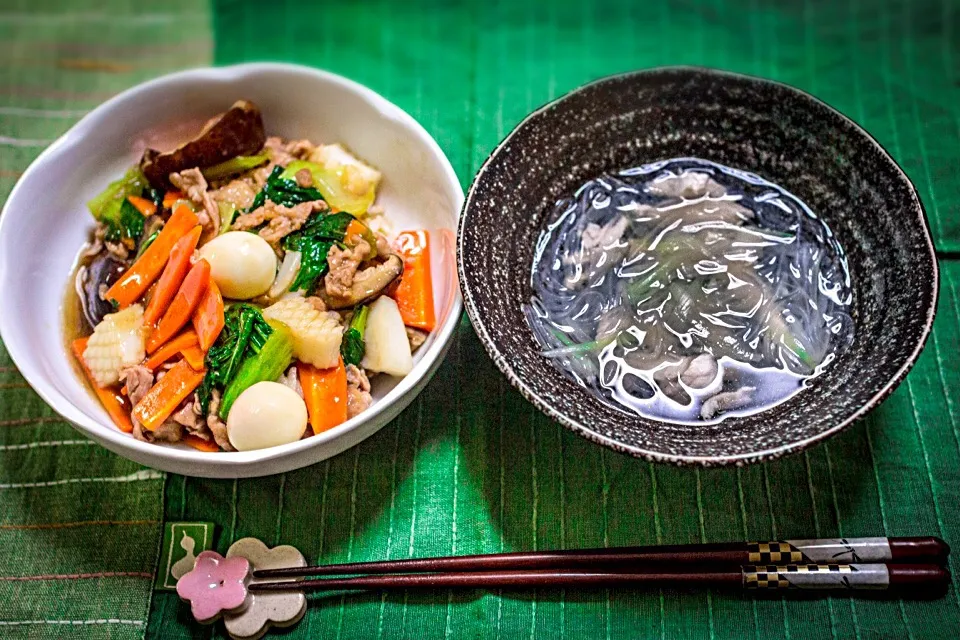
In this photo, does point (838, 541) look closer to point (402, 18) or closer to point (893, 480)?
point (893, 480)

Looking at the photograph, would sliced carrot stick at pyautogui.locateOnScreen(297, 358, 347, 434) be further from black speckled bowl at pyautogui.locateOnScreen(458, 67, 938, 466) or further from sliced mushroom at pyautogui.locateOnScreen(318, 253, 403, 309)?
black speckled bowl at pyautogui.locateOnScreen(458, 67, 938, 466)

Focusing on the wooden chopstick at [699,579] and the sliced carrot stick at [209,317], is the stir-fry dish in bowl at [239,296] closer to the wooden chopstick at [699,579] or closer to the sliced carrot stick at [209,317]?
the sliced carrot stick at [209,317]

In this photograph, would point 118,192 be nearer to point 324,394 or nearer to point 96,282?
point 96,282

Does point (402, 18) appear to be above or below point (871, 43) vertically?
→ above

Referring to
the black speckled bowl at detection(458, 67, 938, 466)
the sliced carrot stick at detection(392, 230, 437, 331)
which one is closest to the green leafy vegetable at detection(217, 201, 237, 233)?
the sliced carrot stick at detection(392, 230, 437, 331)

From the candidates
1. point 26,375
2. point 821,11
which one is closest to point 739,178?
point 821,11

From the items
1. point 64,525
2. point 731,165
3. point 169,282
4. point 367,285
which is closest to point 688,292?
point 731,165
